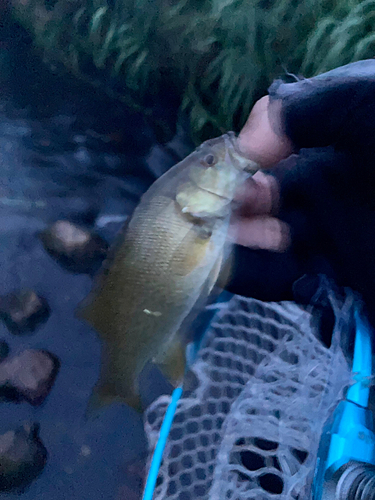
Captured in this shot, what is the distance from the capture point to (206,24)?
1896 mm

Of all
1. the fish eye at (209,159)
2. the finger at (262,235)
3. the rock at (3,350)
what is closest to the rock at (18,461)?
the rock at (3,350)

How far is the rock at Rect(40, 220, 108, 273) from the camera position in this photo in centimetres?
189

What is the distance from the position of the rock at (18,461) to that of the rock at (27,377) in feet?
0.53

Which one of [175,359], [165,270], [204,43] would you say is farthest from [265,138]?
[204,43]

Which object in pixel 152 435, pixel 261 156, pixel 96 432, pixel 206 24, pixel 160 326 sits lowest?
pixel 96 432

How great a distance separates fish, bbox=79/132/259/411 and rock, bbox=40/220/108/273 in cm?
75

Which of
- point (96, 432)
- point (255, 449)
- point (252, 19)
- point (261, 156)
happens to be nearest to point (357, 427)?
point (255, 449)

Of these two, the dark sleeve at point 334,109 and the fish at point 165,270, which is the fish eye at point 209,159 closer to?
the fish at point 165,270

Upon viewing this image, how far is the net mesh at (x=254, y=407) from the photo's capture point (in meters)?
0.92

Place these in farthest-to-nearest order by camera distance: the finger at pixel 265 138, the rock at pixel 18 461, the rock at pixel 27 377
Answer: the rock at pixel 27 377, the rock at pixel 18 461, the finger at pixel 265 138

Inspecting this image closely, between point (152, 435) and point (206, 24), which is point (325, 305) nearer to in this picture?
point (152, 435)

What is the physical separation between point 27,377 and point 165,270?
0.90 meters

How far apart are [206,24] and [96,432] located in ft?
6.78

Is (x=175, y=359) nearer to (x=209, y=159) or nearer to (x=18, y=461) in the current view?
(x=209, y=159)
